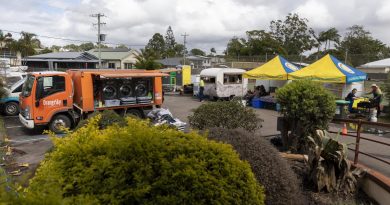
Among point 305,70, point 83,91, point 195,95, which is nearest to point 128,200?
point 83,91

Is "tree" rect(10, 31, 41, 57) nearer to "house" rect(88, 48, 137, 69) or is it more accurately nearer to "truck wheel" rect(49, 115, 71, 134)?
"house" rect(88, 48, 137, 69)

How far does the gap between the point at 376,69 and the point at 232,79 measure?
1745cm

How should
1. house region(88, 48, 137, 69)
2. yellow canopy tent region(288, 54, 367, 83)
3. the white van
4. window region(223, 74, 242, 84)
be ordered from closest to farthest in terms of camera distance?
yellow canopy tent region(288, 54, 367, 83), the white van, window region(223, 74, 242, 84), house region(88, 48, 137, 69)

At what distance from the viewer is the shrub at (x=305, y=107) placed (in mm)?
6680

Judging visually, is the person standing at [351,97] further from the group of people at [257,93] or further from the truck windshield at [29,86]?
the truck windshield at [29,86]

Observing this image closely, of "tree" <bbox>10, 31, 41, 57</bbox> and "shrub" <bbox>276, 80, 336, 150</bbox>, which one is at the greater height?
"tree" <bbox>10, 31, 41, 57</bbox>

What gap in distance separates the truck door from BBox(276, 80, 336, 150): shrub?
8.06 meters

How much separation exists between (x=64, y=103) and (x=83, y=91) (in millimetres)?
797

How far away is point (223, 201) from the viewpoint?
2920mm

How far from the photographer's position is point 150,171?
9.57ft

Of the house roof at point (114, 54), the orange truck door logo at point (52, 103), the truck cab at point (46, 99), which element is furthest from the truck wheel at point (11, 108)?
the house roof at point (114, 54)

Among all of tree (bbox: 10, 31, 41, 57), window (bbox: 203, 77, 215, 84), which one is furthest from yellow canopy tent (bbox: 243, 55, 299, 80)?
tree (bbox: 10, 31, 41, 57)

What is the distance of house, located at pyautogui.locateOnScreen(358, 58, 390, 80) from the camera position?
24.6 m

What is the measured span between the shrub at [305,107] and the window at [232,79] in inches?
636
